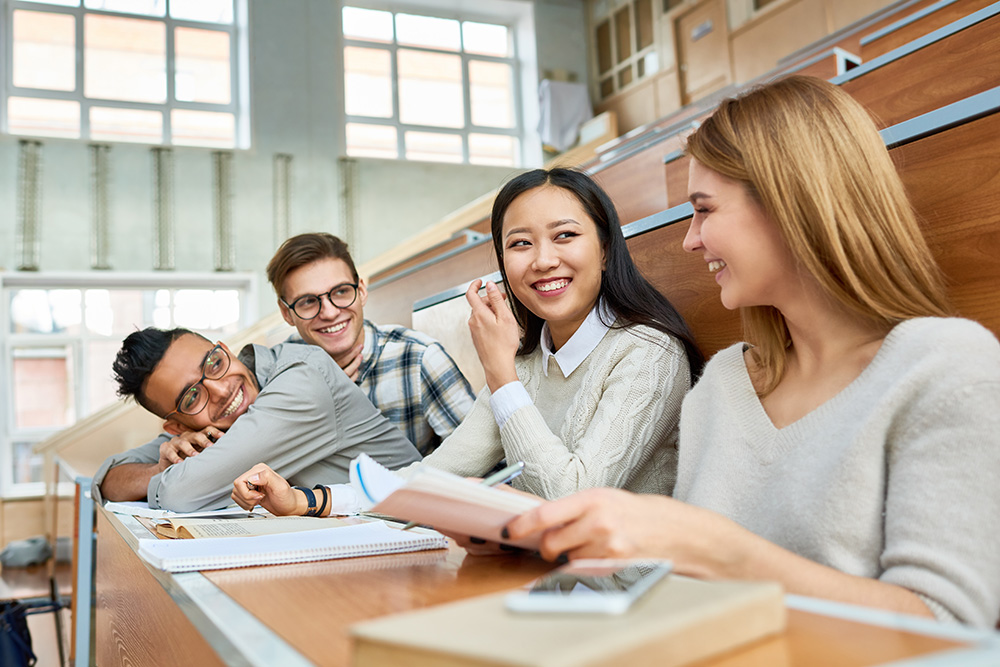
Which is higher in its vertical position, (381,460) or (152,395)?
(152,395)

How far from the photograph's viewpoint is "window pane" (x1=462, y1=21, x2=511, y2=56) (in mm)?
8531

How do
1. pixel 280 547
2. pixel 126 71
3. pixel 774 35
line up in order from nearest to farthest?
pixel 280 547 → pixel 774 35 → pixel 126 71

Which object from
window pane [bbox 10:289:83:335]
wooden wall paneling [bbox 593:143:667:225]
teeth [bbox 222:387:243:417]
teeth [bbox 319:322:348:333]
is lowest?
teeth [bbox 222:387:243:417]

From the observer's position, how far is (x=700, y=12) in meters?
6.98

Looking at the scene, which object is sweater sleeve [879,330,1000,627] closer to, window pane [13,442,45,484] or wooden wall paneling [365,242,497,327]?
wooden wall paneling [365,242,497,327]

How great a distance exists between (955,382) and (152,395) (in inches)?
66.6

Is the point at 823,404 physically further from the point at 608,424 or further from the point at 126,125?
the point at 126,125

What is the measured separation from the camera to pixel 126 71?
720cm

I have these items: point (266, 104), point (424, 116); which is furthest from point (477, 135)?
point (266, 104)

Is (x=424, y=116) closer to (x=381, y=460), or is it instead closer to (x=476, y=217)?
(x=476, y=217)

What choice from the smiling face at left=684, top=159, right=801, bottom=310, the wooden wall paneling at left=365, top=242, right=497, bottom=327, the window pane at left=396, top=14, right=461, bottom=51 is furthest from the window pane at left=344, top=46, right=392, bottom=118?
the smiling face at left=684, top=159, right=801, bottom=310

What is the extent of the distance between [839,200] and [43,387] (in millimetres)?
7198

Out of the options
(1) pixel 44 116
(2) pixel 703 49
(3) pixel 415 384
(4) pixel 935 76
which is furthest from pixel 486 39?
(4) pixel 935 76

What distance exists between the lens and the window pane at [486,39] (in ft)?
28.0
